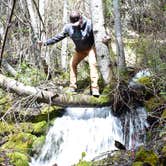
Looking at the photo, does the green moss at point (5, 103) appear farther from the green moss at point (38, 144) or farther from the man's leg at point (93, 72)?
the man's leg at point (93, 72)

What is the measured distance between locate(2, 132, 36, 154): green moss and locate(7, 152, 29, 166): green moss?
39 centimetres

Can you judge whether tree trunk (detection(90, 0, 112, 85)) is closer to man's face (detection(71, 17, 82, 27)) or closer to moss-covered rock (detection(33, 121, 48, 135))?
man's face (detection(71, 17, 82, 27))

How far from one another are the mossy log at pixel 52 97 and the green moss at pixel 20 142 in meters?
0.82

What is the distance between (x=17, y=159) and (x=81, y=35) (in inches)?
121

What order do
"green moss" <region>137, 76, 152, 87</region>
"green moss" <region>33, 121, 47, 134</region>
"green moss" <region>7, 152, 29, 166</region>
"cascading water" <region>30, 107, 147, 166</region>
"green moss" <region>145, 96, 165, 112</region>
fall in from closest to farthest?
"green moss" <region>7, 152, 29, 166</region>, "green moss" <region>145, 96, 165, 112</region>, "cascading water" <region>30, 107, 147, 166</region>, "green moss" <region>137, 76, 152, 87</region>, "green moss" <region>33, 121, 47, 134</region>

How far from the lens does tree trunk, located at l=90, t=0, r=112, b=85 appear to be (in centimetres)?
845

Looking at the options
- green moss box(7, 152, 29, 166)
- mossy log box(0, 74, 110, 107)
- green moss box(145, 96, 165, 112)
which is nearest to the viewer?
green moss box(7, 152, 29, 166)

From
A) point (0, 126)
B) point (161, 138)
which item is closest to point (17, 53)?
point (0, 126)

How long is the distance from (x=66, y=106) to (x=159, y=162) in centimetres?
414

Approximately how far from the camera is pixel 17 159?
6.73 m

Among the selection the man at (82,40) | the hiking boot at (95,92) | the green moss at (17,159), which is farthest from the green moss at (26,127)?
the hiking boot at (95,92)

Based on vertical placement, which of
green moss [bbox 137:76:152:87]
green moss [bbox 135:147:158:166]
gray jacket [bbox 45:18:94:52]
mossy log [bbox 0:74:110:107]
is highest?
gray jacket [bbox 45:18:94:52]

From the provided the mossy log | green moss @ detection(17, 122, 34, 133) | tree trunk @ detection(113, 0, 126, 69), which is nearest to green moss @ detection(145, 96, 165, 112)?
the mossy log

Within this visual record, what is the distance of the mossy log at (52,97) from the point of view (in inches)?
320
